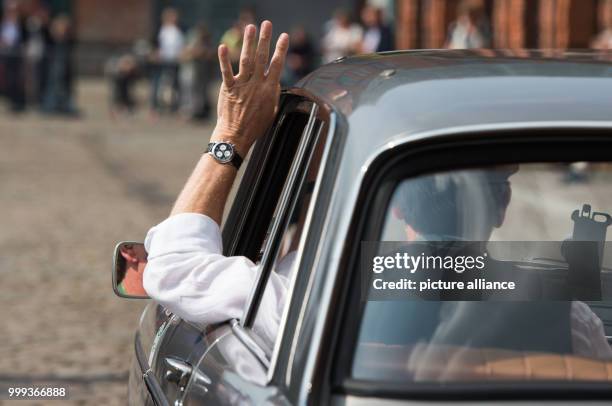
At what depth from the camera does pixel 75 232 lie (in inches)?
488

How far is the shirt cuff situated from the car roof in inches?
14.0

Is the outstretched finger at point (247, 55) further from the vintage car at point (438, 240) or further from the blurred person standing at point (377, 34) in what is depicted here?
the blurred person standing at point (377, 34)

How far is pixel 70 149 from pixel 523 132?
19608mm

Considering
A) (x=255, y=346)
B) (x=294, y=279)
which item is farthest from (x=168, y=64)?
(x=294, y=279)

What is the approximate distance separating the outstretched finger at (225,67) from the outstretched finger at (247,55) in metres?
0.02

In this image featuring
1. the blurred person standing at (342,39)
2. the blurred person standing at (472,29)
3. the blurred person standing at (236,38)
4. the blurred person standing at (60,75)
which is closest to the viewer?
the blurred person standing at (472,29)

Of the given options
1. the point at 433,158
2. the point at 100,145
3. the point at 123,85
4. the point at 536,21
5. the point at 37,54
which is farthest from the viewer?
the point at 123,85

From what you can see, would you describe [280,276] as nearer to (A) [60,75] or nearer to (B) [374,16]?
(B) [374,16]

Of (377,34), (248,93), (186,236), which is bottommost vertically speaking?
(377,34)

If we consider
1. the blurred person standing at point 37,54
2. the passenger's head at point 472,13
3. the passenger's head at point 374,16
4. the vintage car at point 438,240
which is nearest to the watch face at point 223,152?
the vintage car at point 438,240

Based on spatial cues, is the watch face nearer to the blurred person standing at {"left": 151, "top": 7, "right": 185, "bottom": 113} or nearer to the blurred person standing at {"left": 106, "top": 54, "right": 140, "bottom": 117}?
the blurred person standing at {"left": 106, "top": 54, "right": 140, "bottom": 117}

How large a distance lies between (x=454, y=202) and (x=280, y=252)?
642mm

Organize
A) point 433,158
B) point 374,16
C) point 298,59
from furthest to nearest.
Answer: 1. point 298,59
2. point 374,16
3. point 433,158

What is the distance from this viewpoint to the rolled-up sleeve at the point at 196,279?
116 inches
